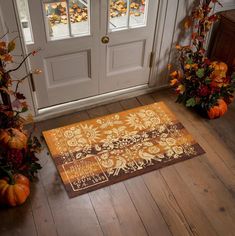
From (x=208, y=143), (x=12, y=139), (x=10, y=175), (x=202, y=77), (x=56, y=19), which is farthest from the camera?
(x=202, y=77)

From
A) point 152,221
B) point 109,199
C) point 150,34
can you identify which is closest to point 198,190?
point 152,221

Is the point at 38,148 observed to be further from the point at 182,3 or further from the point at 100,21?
the point at 182,3

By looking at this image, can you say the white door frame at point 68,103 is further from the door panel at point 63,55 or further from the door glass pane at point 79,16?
the door glass pane at point 79,16

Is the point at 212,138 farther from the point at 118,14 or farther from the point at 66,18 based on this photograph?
the point at 66,18

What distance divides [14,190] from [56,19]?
1219 millimetres

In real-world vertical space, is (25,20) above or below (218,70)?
above

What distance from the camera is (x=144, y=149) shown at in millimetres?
2361

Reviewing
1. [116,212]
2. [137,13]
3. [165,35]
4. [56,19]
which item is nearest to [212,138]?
[165,35]

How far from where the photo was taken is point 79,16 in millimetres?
2273

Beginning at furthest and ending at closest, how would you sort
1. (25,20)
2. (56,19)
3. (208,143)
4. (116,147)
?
(208,143) → (116,147) → (56,19) → (25,20)

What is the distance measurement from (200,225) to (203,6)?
5.66 feet

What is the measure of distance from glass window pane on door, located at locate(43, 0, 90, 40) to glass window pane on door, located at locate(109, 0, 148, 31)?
0.69 feet

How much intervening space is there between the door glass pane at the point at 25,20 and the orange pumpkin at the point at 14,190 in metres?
0.96

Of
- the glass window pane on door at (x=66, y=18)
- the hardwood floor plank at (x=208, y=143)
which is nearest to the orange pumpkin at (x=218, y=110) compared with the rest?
the hardwood floor plank at (x=208, y=143)
